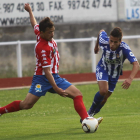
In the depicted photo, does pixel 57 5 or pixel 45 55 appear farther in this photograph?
pixel 57 5

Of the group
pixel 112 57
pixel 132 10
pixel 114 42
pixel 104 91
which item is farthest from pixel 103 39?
pixel 132 10

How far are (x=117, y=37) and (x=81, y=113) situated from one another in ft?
4.83

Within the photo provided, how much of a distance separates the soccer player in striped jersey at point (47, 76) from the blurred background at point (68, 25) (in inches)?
382

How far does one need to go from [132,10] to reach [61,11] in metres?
2.96

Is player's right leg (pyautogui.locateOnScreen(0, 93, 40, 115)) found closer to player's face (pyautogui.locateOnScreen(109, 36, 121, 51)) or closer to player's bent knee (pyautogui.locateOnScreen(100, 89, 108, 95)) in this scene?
player's bent knee (pyautogui.locateOnScreen(100, 89, 108, 95))

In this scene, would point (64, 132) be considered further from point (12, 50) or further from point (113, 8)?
point (113, 8)

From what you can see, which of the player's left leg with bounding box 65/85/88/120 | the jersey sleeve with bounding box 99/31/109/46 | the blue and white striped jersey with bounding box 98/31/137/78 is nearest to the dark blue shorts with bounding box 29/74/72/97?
the player's left leg with bounding box 65/85/88/120

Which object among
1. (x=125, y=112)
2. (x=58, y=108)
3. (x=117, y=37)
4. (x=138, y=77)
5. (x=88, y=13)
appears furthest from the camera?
(x=88, y=13)

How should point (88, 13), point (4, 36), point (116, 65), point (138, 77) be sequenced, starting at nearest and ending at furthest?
point (116, 65), point (138, 77), point (4, 36), point (88, 13)

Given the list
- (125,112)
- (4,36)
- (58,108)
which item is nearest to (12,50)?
(4,36)

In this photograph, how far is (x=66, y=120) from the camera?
30.0ft

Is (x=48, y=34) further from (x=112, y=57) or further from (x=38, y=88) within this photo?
(x=112, y=57)

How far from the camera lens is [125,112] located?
33.5 ft

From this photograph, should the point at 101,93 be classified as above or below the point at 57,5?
below
